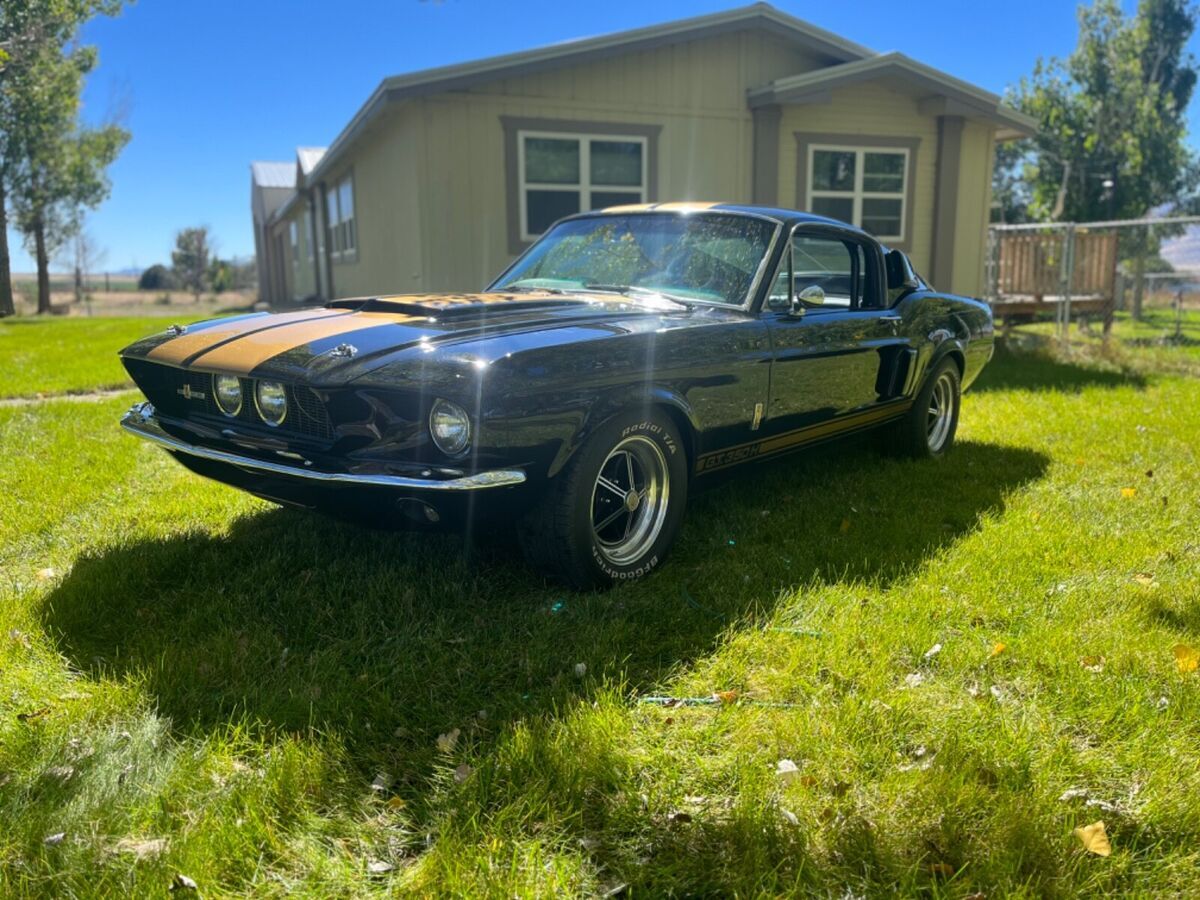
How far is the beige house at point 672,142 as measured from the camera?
997cm

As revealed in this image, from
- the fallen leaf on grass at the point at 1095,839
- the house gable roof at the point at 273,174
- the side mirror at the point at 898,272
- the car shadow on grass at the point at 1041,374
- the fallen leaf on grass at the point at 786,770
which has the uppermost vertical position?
the house gable roof at the point at 273,174

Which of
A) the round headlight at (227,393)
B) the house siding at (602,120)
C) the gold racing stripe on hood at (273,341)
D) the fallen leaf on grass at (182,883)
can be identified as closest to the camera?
the fallen leaf on grass at (182,883)

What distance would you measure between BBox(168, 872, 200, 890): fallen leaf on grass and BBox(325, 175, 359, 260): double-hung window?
13182 millimetres

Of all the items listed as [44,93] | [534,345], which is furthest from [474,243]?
[44,93]

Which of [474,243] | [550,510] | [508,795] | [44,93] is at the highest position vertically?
[44,93]

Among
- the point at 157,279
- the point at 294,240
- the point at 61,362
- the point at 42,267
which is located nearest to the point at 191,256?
the point at 157,279

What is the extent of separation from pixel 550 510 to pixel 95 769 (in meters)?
1.54

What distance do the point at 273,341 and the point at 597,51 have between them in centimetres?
821

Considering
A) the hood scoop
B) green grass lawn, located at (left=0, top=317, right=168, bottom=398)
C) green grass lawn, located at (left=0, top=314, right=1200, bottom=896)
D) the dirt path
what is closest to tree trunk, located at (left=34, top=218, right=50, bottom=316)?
green grass lawn, located at (left=0, top=317, right=168, bottom=398)

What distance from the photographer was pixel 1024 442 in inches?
246

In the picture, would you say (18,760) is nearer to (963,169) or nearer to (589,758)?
(589,758)

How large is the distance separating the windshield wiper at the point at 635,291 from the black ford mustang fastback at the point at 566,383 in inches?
0.6

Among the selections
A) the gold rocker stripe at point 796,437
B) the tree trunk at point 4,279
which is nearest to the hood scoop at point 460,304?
the gold rocker stripe at point 796,437

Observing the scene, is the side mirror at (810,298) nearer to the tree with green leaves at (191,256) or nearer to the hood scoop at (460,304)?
the hood scoop at (460,304)
